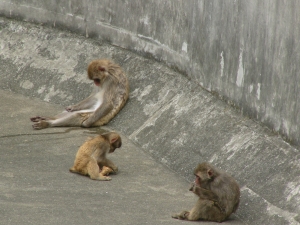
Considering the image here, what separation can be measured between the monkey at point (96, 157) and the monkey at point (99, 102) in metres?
1.65

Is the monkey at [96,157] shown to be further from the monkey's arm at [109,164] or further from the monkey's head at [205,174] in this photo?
the monkey's head at [205,174]

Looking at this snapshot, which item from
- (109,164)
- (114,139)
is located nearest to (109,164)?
(109,164)

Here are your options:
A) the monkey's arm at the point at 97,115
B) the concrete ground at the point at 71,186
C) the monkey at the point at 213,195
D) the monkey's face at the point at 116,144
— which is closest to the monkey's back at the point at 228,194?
the monkey at the point at 213,195

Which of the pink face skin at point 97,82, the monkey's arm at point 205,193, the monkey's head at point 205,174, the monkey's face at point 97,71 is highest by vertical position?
the monkey's head at point 205,174

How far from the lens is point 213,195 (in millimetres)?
7359

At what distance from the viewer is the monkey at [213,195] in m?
7.36

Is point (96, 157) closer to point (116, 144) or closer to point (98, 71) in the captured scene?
point (116, 144)

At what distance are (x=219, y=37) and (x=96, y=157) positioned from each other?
212cm

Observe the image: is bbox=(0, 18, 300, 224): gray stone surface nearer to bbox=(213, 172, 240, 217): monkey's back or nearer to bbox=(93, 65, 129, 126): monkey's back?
bbox=(93, 65, 129, 126): monkey's back

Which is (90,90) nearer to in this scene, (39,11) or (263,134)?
(39,11)

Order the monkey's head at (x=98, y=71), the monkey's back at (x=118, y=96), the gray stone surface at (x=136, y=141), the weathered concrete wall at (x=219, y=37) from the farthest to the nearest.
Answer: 1. the monkey's head at (x=98, y=71)
2. the monkey's back at (x=118, y=96)
3. the weathered concrete wall at (x=219, y=37)
4. the gray stone surface at (x=136, y=141)

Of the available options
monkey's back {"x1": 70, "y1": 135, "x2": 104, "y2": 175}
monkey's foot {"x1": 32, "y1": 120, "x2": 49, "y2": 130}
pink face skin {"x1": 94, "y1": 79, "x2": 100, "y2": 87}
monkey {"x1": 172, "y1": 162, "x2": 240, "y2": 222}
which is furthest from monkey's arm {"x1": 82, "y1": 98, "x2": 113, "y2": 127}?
monkey {"x1": 172, "y1": 162, "x2": 240, "y2": 222}

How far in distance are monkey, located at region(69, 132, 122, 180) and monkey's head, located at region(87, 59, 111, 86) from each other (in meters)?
1.99

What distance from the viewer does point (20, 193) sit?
7.98 meters
